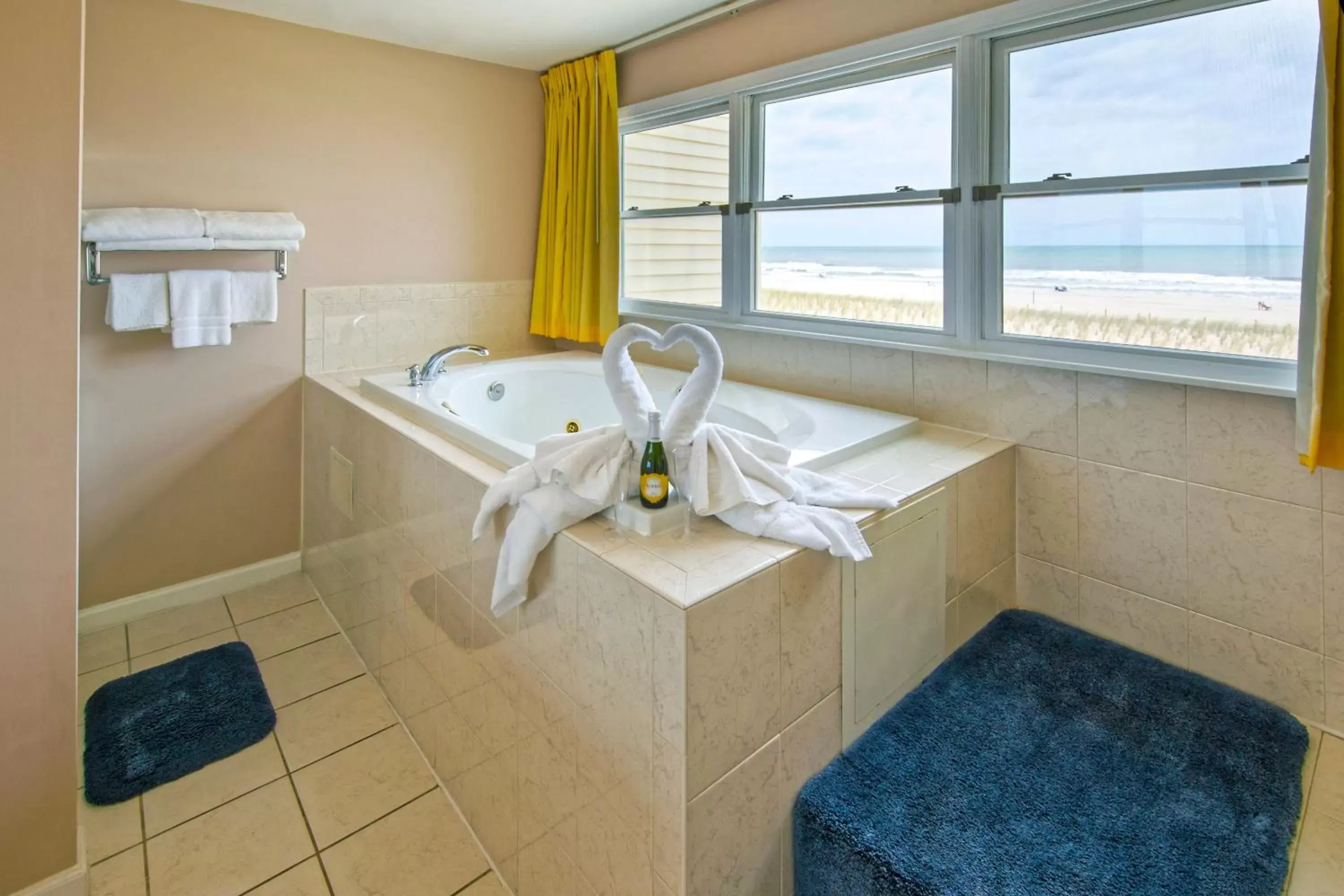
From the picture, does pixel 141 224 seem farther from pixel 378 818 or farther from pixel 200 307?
pixel 378 818

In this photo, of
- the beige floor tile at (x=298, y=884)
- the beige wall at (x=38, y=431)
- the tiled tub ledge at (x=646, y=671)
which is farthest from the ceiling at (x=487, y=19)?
the beige floor tile at (x=298, y=884)

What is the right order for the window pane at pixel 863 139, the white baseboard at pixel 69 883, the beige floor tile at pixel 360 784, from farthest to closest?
the window pane at pixel 863 139 < the beige floor tile at pixel 360 784 < the white baseboard at pixel 69 883

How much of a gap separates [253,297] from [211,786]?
168 centimetres

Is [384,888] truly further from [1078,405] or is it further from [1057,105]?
[1057,105]

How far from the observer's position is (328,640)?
2.56 m

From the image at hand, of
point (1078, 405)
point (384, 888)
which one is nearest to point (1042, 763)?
point (1078, 405)

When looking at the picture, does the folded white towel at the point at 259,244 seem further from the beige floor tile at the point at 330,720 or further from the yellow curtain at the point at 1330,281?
the yellow curtain at the point at 1330,281

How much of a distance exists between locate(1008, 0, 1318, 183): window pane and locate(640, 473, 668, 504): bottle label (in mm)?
1373

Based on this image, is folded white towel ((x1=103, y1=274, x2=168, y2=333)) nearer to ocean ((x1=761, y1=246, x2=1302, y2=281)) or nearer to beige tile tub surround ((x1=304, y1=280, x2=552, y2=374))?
beige tile tub surround ((x1=304, y1=280, x2=552, y2=374))

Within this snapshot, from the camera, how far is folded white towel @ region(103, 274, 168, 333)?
237 centimetres

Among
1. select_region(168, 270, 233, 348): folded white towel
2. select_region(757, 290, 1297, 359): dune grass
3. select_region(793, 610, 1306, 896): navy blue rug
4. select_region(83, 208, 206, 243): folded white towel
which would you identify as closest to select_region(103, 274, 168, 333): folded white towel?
select_region(168, 270, 233, 348): folded white towel

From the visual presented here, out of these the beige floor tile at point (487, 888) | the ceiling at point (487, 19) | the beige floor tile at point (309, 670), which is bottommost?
the beige floor tile at point (487, 888)

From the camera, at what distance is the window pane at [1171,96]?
59.7 inches

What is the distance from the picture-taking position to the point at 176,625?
2.63m
